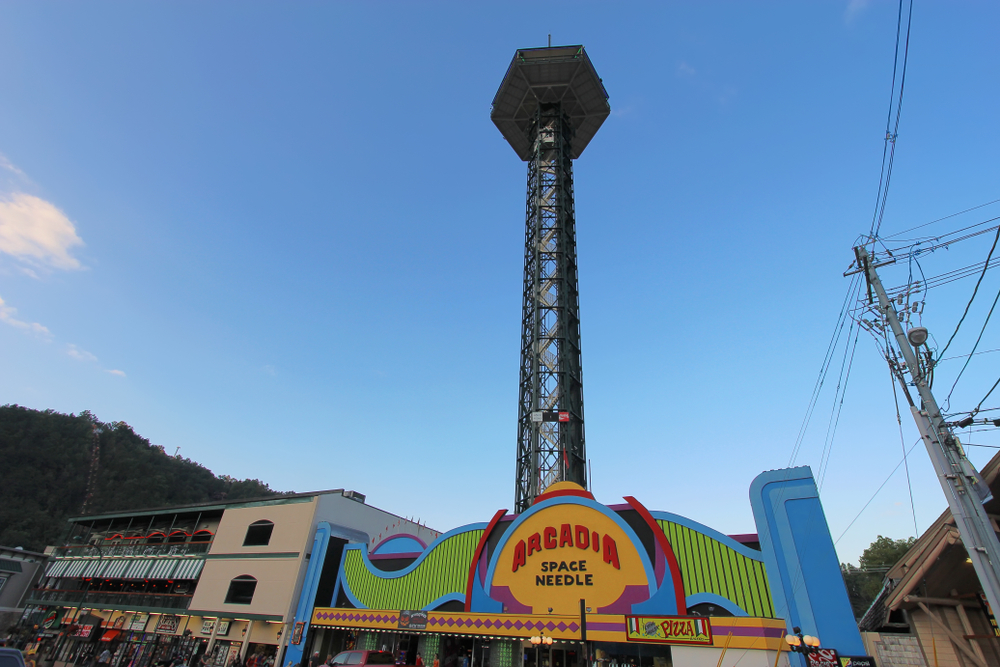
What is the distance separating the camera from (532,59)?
47.7 m

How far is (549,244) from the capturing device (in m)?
43.6

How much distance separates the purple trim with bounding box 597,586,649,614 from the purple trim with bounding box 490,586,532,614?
3382 mm

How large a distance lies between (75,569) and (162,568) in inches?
573

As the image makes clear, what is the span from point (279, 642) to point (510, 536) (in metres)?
16.8

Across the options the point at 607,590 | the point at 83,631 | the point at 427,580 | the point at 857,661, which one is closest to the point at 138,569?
the point at 83,631

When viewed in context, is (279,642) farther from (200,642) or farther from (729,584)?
(729,584)

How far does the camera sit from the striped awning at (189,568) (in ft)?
118

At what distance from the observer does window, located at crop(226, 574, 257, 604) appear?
31.8 meters

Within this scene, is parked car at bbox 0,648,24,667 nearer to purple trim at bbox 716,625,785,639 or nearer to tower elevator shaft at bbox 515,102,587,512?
purple trim at bbox 716,625,785,639

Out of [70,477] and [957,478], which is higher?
[70,477]

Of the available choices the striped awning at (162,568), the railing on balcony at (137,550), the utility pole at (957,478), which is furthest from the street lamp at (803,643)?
the striped awning at (162,568)

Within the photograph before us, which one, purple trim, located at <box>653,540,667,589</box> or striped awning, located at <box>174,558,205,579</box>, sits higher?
striped awning, located at <box>174,558,205,579</box>

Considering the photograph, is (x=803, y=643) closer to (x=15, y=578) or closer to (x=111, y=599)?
(x=111, y=599)

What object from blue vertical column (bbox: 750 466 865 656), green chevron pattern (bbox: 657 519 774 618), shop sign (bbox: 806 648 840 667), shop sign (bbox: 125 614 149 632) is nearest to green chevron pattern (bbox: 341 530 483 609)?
green chevron pattern (bbox: 657 519 774 618)
